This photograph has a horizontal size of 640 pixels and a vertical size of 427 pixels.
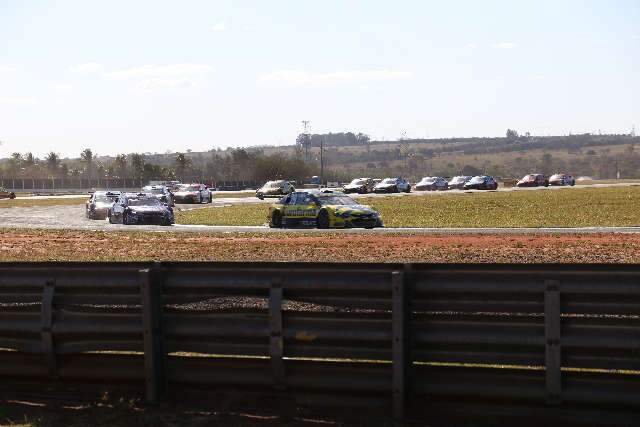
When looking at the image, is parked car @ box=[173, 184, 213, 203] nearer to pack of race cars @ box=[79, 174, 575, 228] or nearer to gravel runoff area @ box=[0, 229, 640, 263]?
pack of race cars @ box=[79, 174, 575, 228]

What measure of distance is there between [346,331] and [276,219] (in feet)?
88.7

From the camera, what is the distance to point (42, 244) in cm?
2600

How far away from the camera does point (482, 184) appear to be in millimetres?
91812

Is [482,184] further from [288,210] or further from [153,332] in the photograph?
[153,332]

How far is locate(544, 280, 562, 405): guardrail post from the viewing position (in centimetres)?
629

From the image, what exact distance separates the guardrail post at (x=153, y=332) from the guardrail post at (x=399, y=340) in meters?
1.93

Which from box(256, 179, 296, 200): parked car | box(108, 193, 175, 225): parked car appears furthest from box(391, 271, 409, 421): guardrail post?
box(256, 179, 296, 200): parked car

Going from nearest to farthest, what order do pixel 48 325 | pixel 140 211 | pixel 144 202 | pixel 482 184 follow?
pixel 48 325, pixel 140 211, pixel 144 202, pixel 482 184

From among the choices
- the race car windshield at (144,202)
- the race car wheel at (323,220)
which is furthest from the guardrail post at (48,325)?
the race car windshield at (144,202)

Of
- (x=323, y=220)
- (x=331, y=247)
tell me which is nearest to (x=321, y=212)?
(x=323, y=220)

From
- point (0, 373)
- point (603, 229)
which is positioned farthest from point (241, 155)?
point (0, 373)

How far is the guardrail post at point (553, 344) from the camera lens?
20.6 feet

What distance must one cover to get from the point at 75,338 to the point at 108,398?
0.56 metres

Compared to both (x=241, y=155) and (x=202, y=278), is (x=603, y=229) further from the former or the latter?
(x=241, y=155)
